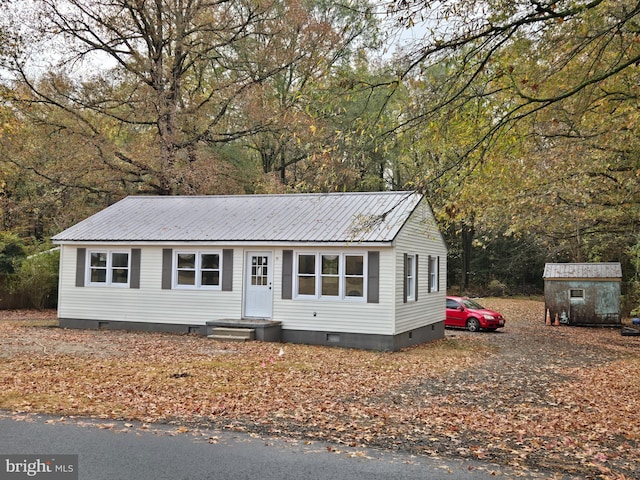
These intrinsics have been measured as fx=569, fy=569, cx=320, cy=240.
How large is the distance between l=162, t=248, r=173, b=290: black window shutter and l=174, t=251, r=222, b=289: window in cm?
19

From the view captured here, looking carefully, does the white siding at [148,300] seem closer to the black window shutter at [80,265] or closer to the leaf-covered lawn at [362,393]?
the black window shutter at [80,265]

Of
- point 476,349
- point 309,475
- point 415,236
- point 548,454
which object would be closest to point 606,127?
point 415,236

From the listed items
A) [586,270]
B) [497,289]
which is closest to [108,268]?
[586,270]

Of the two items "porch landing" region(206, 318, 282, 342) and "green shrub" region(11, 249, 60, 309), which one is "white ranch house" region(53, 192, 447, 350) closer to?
"porch landing" region(206, 318, 282, 342)

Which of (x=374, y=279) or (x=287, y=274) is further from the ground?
(x=287, y=274)

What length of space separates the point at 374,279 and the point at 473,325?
9.36 m

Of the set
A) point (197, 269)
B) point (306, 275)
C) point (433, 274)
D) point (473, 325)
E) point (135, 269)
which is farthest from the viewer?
point (473, 325)

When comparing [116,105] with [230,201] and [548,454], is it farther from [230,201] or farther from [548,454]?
[548,454]

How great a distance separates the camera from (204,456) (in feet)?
20.4

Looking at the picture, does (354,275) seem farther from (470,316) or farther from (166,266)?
(470,316)

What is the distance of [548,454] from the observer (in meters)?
6.73

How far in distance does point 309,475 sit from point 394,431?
2.14 m

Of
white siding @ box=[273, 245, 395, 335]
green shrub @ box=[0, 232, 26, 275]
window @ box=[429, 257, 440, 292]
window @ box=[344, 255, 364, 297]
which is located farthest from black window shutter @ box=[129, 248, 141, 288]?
green shrub @ box=[0, 232, 26, 275]

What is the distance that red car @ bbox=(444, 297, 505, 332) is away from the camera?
23438 mm
